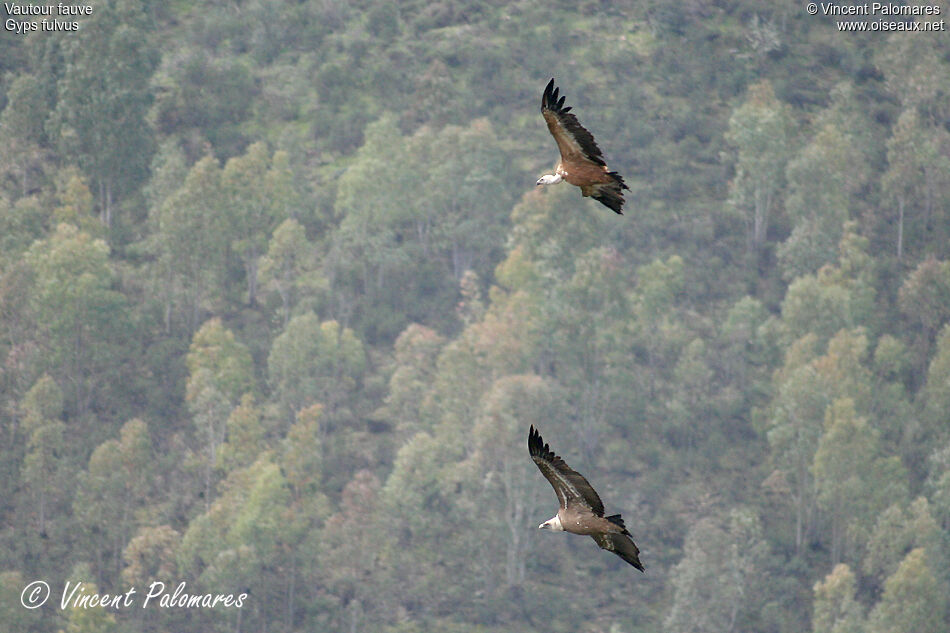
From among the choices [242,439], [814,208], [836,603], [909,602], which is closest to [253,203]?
[242,439]

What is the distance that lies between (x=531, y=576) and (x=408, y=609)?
24.6 feet

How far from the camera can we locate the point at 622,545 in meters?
28.5

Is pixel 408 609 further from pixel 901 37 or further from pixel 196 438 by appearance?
pixel 901 37

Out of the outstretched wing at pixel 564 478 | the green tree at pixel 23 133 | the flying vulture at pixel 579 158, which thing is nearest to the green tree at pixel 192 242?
the green tree at pixel 23 133

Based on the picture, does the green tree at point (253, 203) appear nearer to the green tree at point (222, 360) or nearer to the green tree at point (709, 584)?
the green tree at point (222, 360)

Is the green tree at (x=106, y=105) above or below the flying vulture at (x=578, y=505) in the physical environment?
above

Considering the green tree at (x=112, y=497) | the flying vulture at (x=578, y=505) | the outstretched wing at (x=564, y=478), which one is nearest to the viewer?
the flying vulture at (x=578, y=505)

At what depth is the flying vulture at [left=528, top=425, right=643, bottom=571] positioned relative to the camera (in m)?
28.4

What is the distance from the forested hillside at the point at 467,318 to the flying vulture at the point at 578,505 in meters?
53.5

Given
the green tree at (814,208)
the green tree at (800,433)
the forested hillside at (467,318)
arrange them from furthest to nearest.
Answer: the green tree at (814,208), the green tree at (800,433), the forested hillside at (467,318)

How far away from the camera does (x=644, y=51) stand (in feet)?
408

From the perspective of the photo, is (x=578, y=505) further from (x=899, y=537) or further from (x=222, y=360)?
(x=222, y=360)

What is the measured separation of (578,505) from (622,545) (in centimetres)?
117

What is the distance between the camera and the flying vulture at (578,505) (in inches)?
1119
